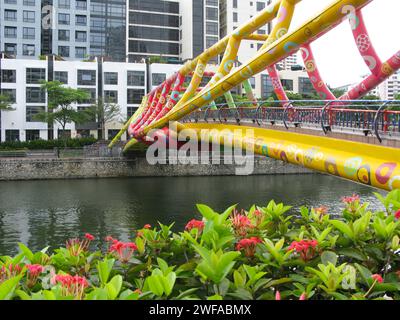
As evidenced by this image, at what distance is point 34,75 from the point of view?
185 ft

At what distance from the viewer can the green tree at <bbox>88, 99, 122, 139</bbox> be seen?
55.0 metres

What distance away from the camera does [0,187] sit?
3588 centimetres

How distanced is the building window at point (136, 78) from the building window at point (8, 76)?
1421 cm

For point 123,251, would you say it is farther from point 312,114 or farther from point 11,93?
point 11,93

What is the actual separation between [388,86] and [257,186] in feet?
510

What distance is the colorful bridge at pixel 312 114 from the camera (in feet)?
36.6

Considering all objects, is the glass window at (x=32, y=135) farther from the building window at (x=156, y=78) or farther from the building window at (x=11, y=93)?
the building window at (x=156, y=78)

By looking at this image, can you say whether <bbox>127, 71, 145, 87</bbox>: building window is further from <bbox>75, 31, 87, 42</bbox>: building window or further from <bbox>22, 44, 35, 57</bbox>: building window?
<bbox>22, 44, 35, 57</bbox>: building window

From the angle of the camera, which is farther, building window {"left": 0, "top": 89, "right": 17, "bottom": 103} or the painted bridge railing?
building window {"left": 0, "top": 89, "right": 17, "bottom": 103}

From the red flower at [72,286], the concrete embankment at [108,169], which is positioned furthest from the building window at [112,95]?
the red flower at [72,286]

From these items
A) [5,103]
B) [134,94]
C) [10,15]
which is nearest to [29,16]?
[10,15]

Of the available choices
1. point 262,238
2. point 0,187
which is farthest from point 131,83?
point 262,238

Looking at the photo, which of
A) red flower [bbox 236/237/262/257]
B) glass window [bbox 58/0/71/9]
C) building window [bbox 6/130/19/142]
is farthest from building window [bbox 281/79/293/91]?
red flower [bbox 236/237/262/257]
